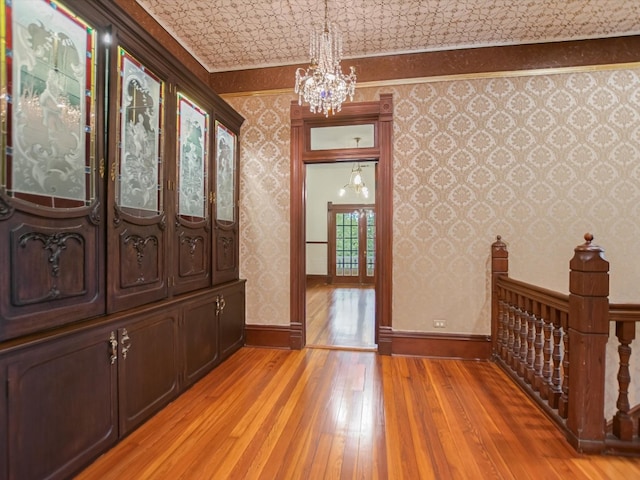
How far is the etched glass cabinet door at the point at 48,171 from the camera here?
1.45 m

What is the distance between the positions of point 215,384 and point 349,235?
6848 millimetres

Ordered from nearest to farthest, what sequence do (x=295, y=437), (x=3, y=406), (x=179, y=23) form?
(x=3, y=406) → (x=295, y=437) → (x=179, y=23)

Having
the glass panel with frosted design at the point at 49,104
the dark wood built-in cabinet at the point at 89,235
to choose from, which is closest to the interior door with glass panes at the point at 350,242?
the dark wood built-in cabinet at the point at 89,235

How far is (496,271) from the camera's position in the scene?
3.39m

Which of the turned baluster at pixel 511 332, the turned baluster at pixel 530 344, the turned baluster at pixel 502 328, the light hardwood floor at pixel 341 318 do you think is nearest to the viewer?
the turned baluster at pixel 530 344

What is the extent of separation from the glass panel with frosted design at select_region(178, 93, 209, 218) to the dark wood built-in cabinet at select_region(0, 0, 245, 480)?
0.02m

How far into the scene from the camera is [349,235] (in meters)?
9.32

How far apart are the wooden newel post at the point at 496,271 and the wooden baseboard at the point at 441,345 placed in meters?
0.10

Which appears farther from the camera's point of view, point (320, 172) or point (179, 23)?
point (320, 172)

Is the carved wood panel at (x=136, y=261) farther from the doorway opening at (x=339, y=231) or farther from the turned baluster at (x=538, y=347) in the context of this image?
the doorway opening at (x=339, y=231)

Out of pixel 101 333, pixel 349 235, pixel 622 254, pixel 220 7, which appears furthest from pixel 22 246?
pixel 349 235

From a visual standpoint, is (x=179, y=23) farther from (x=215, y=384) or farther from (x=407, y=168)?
(x=215, y=384)

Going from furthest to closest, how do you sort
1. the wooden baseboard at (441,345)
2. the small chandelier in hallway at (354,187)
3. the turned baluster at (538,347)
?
1. the small chandelier in hallway at (354,187)
2. the wooden baseboard at (441,345)
3. the turned baluster at (538,347)

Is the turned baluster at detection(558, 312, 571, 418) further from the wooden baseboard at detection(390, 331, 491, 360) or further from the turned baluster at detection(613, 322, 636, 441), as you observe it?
the wooden baseboard at detection(390, 331, 491, 360)
